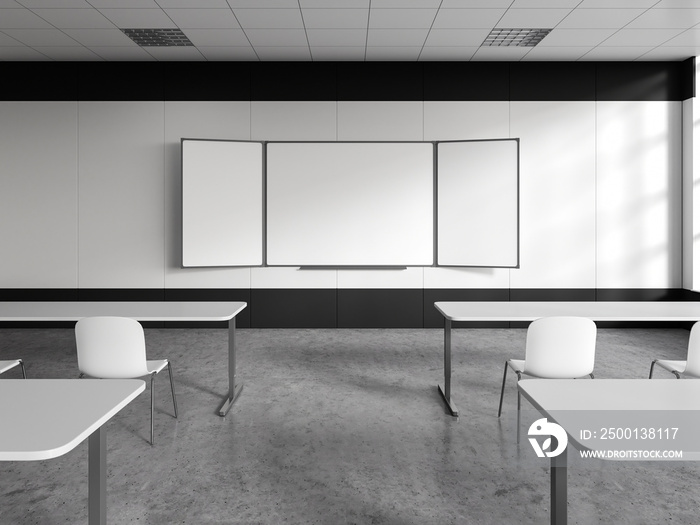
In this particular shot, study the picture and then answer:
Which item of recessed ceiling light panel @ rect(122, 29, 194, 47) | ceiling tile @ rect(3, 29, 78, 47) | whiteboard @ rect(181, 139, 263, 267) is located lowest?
whiteboard @ rect(181, 139, 263, 267)

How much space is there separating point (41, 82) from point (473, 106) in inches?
217

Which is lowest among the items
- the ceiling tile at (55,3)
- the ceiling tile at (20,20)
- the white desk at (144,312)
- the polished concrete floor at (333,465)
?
the polished concrete floor at (333,465)

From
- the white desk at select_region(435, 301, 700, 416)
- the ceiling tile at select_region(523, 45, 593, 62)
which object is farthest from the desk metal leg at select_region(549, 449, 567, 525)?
the ceiling tile at select_region(523, 45, 593, 62)

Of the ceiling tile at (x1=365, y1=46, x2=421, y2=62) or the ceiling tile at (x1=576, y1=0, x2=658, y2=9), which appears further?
the ceiling tile at (x1=365, y1=46, x2=421, y2=62)

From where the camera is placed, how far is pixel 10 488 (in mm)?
2287

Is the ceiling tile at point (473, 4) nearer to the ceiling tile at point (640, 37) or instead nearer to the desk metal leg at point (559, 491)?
the ceiling tile at point (640, 37)

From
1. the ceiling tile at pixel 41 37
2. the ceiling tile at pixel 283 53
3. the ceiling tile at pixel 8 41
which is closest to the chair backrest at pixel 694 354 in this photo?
the ceiling tile at pixel 283 53

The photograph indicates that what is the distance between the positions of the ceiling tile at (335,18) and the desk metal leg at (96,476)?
4309mm

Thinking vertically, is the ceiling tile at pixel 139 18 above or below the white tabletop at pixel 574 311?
above

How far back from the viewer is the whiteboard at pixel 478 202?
580cm

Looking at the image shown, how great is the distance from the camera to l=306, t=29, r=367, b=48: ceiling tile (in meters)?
5.01

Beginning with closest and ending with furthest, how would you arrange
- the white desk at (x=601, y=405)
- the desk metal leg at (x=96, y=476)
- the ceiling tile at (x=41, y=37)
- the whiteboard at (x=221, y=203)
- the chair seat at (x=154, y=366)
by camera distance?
1. the white desk at (x=601, y=405)
2. the desk metal leg at (x=96, y=476)
3. the chair seat at (x=154, y=366)
4. the ceiling tile at (x=41, y=37)
5. the whiteboard at (x=221, y=203)

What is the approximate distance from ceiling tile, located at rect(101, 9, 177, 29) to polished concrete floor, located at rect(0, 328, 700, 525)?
11.4ft

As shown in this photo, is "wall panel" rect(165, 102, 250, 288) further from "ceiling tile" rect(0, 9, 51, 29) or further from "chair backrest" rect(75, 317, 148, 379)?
"chair backrest" rect(75, 317, 148, 379)
